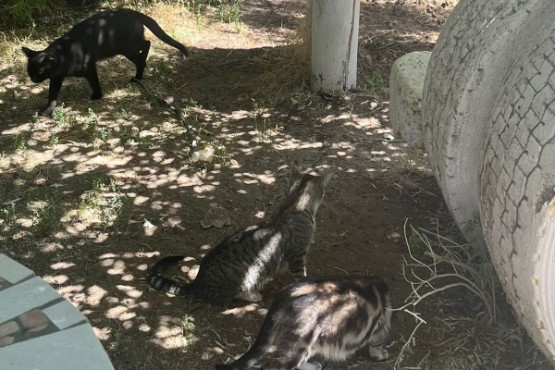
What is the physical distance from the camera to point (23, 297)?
3.56m

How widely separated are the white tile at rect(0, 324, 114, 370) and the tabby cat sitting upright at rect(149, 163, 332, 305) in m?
1.00

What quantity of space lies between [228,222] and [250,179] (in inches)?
23.9

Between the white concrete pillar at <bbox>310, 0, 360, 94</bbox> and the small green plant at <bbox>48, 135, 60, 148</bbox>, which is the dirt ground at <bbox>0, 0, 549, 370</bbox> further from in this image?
the white concrete pillar at <bbox>310, 0, 360, 94</bbox>

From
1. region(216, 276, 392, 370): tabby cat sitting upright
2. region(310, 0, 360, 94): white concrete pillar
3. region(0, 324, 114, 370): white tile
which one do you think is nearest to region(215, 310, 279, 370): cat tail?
region(216, 276, 392, 370): tabby cat sitting upright

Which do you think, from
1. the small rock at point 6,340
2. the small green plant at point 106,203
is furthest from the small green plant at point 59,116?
the small rock at point 6,340

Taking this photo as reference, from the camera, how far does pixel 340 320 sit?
3541 millimetres

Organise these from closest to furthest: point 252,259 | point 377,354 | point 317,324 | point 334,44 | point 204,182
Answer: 1. point 317,324
2. point 377,354
3. point 252,259
4. point 204,182
5. point 334,44

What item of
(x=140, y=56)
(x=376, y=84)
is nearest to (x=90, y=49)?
(x=140, y=56)

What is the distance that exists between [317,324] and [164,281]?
126 centimetres

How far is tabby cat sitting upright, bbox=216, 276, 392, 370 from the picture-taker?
3451 millimetres

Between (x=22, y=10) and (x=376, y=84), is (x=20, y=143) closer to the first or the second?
(x=22, y=10)

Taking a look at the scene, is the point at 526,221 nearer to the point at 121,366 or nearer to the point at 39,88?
the point at 121,366

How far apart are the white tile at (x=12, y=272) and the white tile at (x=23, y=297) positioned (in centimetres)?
6

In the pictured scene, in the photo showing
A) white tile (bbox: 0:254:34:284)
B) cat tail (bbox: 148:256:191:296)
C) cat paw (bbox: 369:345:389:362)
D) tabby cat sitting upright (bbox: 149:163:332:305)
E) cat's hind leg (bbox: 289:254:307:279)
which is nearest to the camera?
white tile (bbox: 0:254:34:284)
